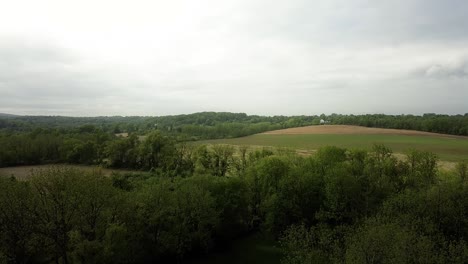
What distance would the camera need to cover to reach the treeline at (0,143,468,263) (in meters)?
21.2

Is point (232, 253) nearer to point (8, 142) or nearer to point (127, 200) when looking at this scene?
point (127, 200)

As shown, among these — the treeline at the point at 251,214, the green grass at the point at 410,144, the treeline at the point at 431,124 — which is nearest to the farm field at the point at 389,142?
the green grass at the point at 410,144

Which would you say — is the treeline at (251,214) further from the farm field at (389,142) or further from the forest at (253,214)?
the farm field at (389,142)

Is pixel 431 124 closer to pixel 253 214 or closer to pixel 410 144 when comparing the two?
pixel 410 144

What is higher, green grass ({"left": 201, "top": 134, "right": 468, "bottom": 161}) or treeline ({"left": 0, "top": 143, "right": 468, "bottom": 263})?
green grass ({"left": 201, "top": 134, "right": 468, "bottom": 161})

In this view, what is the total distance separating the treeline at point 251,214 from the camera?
834 inches

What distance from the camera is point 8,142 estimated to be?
75.1 meters

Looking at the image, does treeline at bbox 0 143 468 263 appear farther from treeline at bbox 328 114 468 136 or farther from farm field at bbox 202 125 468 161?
treeline at bbox 328 114 468 136

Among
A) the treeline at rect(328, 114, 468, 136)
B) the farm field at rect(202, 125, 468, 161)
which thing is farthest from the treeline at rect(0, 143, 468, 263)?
the treeline at rect(328, 114, 468, 136)

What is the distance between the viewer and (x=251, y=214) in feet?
126

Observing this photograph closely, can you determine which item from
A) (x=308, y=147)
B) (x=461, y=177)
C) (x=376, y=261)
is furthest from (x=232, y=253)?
(x=308, y=147)

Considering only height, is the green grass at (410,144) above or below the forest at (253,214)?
above

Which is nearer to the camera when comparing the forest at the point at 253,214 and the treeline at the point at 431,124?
the forest at the point at 253,214

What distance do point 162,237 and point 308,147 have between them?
6400 cm
